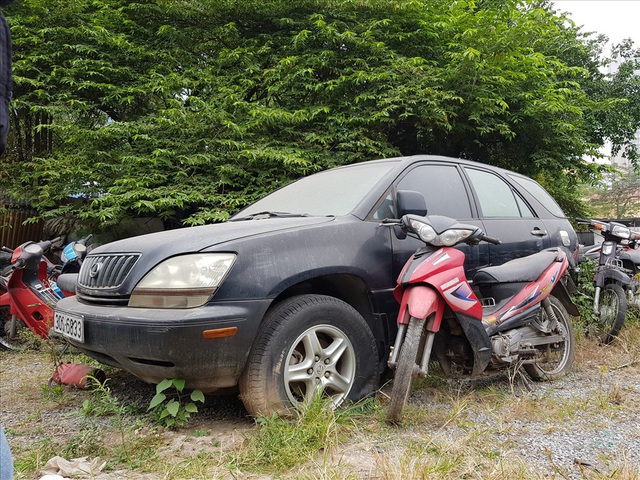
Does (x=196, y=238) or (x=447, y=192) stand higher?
(x=447, y=192)

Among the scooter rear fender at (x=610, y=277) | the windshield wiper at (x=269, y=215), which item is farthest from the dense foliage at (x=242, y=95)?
the scooter rear fender at (x=610, y=277)

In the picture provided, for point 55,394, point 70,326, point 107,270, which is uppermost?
point 107,270

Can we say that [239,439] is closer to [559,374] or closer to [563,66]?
[559,374]

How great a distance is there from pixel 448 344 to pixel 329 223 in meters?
1.10

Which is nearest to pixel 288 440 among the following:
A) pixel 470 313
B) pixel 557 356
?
pixel 470 313

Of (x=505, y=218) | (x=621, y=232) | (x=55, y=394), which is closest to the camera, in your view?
(x=55, y=394)

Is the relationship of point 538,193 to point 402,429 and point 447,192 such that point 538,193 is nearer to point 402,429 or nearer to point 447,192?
point 447,192

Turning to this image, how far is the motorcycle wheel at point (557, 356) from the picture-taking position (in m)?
3.76

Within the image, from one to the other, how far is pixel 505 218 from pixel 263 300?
240cm

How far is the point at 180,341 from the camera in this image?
2.39 metres

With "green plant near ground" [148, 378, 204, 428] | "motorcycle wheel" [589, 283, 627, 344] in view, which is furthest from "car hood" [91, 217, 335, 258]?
"motorcycle wheel" [589, 283, 627, 344]

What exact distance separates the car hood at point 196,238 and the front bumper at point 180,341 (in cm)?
32

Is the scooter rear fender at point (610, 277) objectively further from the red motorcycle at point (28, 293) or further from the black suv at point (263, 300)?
the red motorcycle at point (28, 293)

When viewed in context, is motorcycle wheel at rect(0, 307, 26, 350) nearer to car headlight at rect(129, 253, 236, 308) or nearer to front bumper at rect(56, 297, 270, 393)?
front bumper at rect(56, 297, 270, 393)
